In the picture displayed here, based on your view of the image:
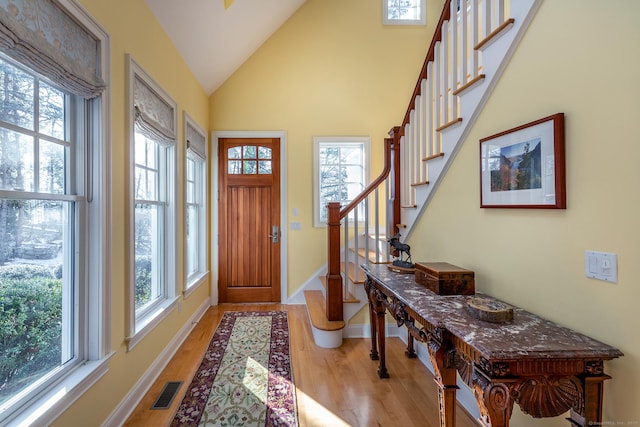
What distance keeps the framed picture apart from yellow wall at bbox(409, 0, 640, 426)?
39 millimetres

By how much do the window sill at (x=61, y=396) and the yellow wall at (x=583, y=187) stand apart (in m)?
2.11

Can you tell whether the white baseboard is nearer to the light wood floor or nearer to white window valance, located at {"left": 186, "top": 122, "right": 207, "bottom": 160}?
the light wood floor

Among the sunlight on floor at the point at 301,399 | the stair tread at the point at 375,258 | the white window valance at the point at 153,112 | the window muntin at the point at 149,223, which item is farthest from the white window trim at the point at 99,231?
the stair tread at the point at 375,258

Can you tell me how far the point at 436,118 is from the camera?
2.19 m

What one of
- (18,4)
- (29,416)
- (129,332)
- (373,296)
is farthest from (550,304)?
(18,4)

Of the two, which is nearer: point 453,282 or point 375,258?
point 453,282

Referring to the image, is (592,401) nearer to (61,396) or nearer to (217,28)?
(61,396)

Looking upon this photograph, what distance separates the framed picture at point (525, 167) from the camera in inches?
48.4

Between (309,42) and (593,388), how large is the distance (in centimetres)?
429

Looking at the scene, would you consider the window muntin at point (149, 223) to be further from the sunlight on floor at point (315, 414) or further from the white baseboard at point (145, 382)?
the sunlight on floor at point (315, 414)

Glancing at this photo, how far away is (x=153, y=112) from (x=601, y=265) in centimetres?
275

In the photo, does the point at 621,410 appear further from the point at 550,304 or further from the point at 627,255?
the point at 627,255

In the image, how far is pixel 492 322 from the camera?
4.04 ft

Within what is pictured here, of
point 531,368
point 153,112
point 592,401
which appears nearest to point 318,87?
point 153,112
